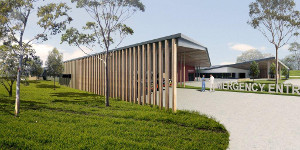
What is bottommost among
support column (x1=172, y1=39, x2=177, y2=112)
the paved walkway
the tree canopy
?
the paved walkway

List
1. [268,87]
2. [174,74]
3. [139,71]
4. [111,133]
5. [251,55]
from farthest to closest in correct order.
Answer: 1. [251,55]
2. [268,87]
3. [139,71]
4. [174,74]
5. [111,133]

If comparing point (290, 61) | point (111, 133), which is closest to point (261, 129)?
point (111, 133)

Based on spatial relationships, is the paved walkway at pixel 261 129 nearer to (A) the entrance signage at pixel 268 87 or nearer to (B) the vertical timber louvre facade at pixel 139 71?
(B) the vertical timber louvre facade at pixel 139 71

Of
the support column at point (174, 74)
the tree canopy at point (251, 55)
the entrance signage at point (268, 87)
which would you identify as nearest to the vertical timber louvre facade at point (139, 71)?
the support column at point (174, 74)

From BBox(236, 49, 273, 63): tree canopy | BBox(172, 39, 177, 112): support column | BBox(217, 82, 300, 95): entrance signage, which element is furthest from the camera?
BBox(236, 49, 273, 63): tree canopy

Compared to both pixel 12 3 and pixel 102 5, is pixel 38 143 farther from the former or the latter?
pixel 102 5

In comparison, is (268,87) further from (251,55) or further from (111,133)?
(251,55)

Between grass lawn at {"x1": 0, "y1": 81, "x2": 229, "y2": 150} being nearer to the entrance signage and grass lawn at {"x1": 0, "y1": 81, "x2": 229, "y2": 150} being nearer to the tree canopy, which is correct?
the entrance signage

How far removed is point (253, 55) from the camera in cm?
10894

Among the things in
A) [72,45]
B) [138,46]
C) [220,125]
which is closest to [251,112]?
[220,125]

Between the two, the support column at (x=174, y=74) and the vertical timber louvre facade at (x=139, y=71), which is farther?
the vertical timber louvre facade at (x=139, y=71)

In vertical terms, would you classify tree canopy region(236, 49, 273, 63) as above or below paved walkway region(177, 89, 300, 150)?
above

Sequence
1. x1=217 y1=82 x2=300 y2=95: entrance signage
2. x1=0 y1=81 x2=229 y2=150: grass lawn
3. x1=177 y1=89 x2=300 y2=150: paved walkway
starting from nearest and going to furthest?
x1=0 y1=81 x2=229 y2=150: grass lawn, x1=177 y1=89 x2=300 y2=150: paved walkway, x1=217 y1=82 x2=300 y2=95: entrance signage

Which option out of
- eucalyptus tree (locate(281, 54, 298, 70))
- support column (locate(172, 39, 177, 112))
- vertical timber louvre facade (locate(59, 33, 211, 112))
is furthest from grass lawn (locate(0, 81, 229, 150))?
eucalyptus tree (locate(281, 54, 298, 70))
